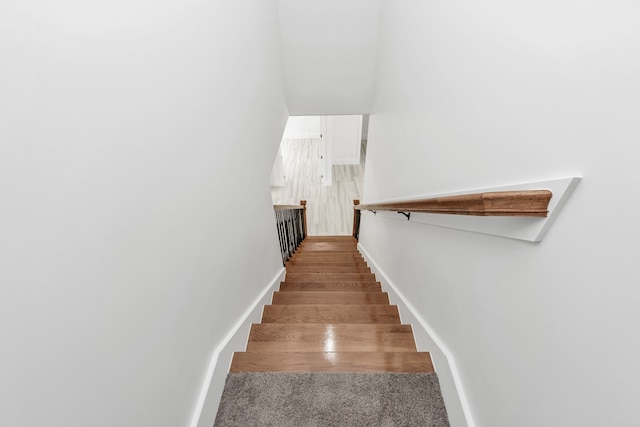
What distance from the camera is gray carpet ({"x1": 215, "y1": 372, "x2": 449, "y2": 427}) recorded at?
1.33m

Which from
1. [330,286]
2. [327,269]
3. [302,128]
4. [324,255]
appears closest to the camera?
[330,286]

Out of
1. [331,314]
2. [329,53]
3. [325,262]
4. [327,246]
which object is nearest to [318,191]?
[327,246]

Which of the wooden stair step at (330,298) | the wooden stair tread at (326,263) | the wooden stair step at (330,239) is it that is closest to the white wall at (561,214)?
the wooden stair step at (330,298)

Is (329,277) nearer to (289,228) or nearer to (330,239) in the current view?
(289,228)

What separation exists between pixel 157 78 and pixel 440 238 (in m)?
1.42

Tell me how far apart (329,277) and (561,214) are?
2805 millimetres

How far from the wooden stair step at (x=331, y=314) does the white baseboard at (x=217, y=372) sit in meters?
0.34

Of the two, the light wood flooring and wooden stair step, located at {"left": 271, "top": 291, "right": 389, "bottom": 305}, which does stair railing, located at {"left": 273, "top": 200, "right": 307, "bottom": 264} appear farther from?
wooden stair step, located at {"left": 271, "top": 291, "right": 389, "bottom": 305}

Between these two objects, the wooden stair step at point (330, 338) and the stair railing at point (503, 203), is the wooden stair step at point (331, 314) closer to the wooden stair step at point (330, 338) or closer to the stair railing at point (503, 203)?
the wooden stair step at point (330, 338)

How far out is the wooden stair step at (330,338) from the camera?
1.77m

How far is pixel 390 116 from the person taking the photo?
9.11 feet

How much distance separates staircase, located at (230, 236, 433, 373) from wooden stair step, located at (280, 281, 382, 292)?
31 millimetres

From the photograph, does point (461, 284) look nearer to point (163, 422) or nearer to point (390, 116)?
point (163, 422)

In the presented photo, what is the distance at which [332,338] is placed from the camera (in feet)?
6.07
